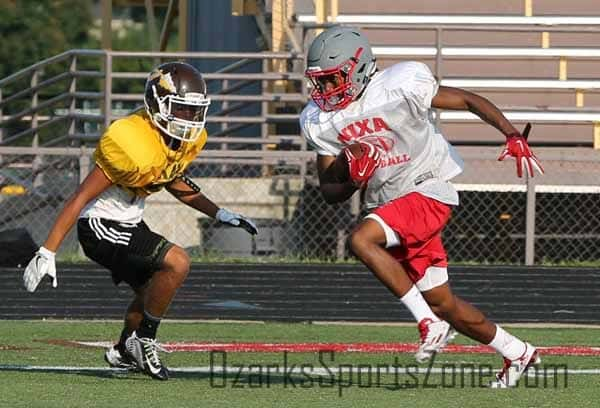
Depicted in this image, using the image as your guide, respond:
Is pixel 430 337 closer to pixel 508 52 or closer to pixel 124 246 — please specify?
pixel 124 246

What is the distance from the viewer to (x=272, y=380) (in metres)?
7.28

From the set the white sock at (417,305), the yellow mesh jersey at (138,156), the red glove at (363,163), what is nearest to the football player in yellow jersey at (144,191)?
the yellow mesh jersey at (138,156)

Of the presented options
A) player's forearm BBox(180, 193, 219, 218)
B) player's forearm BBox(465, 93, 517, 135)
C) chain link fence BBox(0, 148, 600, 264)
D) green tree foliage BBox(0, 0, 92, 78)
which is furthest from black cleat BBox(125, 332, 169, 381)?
→ green tree foliage BBox(0, 0, 92, 78)

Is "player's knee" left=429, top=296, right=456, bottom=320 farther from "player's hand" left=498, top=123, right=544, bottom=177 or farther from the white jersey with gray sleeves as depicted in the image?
"player's hand" left=498, top=123, right=544, bottom=177

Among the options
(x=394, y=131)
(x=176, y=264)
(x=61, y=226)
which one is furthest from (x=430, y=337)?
(x=61, y=226)

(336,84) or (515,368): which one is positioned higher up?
(336,84)

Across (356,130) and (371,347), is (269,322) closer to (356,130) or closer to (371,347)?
(371,347)

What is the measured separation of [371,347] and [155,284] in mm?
2124

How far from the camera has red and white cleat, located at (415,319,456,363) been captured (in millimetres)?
6355

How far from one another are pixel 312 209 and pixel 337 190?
7197 mm

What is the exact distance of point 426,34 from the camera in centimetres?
1562

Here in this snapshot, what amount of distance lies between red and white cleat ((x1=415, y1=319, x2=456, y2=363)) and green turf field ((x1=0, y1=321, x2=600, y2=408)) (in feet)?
0.73

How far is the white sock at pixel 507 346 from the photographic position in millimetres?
7039

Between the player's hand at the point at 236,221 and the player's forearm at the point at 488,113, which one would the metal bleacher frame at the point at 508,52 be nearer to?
the player's hand at the point at 236,221
